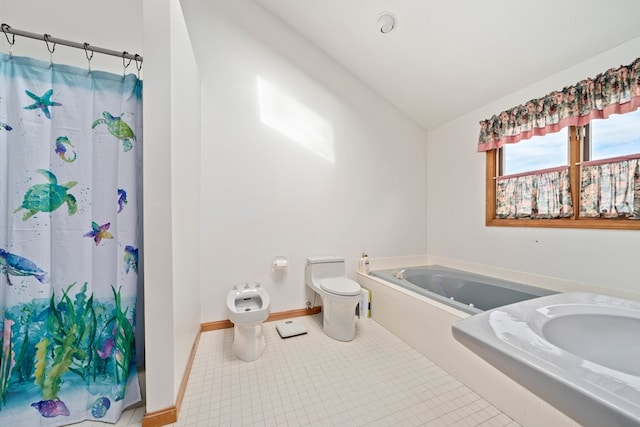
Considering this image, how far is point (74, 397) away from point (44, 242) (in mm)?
789

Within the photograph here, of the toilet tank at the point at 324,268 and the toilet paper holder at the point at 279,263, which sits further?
the toilet tank at the point at 324,268

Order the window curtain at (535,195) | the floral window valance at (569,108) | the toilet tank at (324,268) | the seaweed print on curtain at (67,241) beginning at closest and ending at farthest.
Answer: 1. the seaweed print on curtain at (67,241)
2. the floral window valance at (569,108)
3. the window curtain at (535,195)
4. the toilet tank at (324,268)

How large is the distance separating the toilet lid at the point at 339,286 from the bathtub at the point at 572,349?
1166 millimetres

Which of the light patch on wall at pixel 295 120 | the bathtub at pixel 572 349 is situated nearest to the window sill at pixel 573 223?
the bathtub at pixel 572 349

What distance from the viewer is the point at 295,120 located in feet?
7.89

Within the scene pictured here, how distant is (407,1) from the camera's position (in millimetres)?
1762

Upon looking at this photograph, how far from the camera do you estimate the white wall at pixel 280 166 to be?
6.97 feet

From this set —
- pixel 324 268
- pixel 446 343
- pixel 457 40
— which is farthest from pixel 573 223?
pixel 324 268

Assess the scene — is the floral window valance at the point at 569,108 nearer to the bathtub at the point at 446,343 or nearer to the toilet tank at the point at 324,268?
the bathtub at the point at 446,343

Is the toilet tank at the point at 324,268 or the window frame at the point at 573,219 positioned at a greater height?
the window frame at the point at 573,219

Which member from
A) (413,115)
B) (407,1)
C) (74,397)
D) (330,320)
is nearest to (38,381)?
(74,397)

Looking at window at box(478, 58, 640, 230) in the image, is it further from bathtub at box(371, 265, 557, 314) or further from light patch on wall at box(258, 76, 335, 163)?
light patch on wall at box(258, 76, 335, 163)

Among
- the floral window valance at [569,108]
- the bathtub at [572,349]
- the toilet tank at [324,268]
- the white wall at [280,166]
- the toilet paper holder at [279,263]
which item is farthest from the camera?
the toilet tank at [324,268]

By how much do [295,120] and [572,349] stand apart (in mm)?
2454
